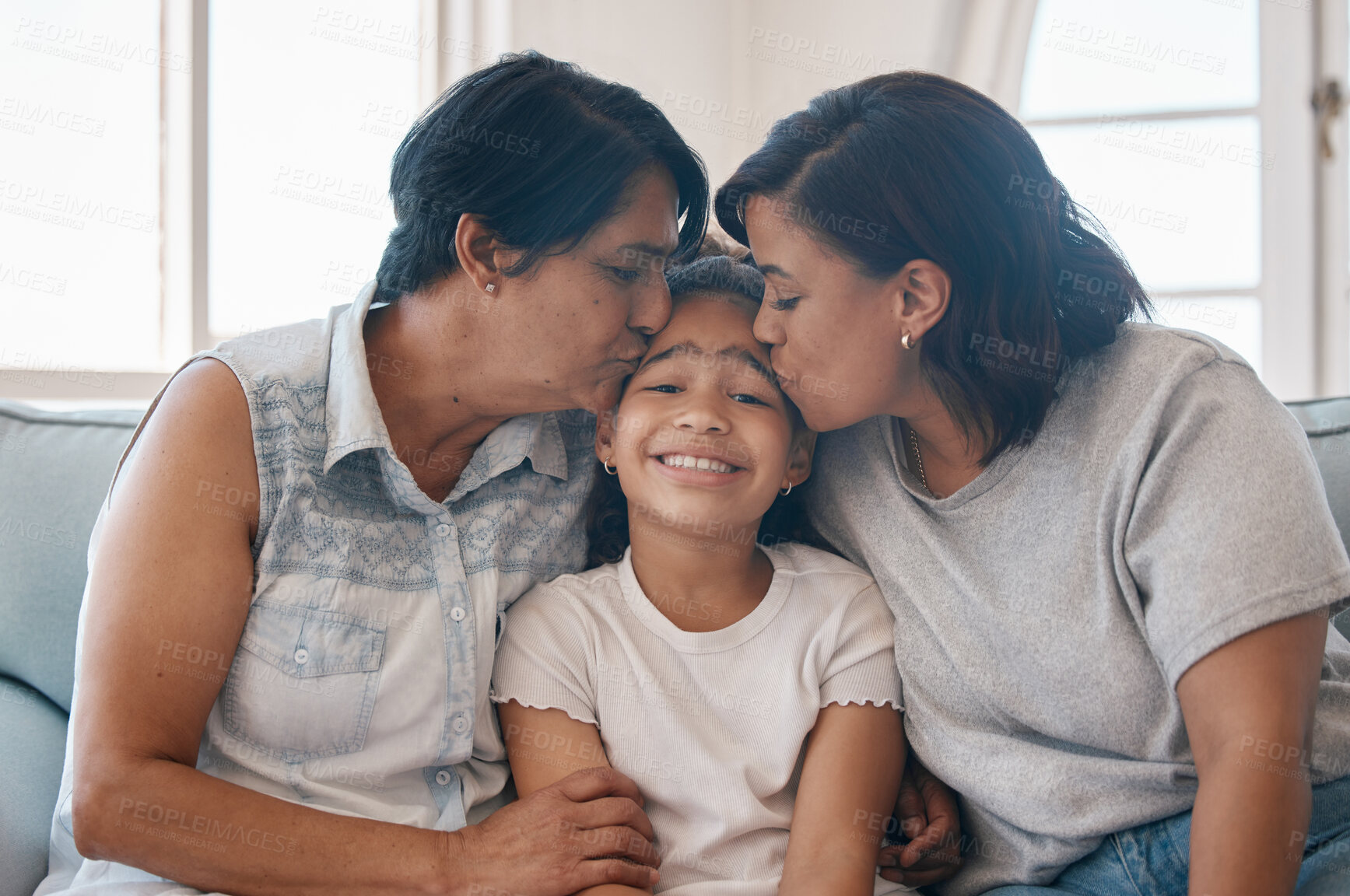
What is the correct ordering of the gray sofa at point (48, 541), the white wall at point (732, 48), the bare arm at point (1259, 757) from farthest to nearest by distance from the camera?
the white wall at point (732, 48) → the gray sofa at point (48, 541) → the bare arm at point (1259, 757)

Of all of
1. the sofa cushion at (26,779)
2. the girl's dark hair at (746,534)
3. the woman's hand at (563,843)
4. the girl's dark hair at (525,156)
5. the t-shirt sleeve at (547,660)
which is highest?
the girl's dark hair at (525,156)

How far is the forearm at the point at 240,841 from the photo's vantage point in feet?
3.30

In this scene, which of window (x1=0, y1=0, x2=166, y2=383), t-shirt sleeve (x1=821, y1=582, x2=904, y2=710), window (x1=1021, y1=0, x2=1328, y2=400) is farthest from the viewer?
window (x1=1021, y1=0, x2=1328, y2=400)

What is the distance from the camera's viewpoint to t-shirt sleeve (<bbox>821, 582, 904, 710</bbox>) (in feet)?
4.21

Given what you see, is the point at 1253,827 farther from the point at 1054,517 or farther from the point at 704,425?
the point at 704,425

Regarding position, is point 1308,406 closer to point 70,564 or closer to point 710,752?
point 710,752

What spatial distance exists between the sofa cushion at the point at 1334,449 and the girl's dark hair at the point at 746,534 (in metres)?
0.77

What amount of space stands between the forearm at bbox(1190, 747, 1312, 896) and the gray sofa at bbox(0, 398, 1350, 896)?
1.88ft

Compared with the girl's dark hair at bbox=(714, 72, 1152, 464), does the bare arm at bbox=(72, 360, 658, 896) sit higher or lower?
lower

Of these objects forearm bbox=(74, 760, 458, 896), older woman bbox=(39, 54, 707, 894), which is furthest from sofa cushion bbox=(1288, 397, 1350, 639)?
forearm bbox=(74, 760, 458, 896)

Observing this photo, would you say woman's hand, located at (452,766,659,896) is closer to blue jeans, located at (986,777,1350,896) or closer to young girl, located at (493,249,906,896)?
young girl, located at (493,249,906,896)

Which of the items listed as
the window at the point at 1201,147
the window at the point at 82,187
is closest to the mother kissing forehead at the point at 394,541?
the window at the point at 82,187

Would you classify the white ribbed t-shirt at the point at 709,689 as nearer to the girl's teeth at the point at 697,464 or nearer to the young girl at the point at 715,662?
the young girl at the point at 715,662

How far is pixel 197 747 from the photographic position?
1077mm
